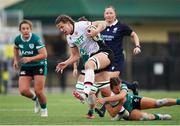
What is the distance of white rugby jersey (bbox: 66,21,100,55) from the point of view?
15.5 meters

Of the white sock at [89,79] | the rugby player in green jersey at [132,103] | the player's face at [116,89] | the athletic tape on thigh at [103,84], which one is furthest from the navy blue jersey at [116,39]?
the white sock at [89,79]

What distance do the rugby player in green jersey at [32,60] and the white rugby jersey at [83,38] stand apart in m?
1.30

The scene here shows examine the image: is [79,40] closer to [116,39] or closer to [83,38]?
[83,38]

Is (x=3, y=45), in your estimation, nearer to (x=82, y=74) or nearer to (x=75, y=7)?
(x=75, y=7)

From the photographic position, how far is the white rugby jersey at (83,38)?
15531 millimetres

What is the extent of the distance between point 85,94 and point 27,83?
272 cm

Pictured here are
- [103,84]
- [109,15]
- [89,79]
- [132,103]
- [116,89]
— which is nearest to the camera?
[89,79]

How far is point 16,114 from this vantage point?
17.8 meters

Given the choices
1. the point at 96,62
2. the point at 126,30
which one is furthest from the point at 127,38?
the point at 96,62

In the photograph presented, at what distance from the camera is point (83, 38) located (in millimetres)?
15555

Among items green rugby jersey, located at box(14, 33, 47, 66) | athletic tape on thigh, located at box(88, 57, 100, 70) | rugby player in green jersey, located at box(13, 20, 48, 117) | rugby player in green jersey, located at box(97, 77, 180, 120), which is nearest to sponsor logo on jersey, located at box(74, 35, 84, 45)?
athletic tape on thigh, located at box(88, 57, 100, 70)

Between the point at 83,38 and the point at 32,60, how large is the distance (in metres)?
1.46

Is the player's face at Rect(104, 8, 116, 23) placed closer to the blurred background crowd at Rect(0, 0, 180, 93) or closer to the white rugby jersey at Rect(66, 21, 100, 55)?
the white rugby jersey at Rect(66, 21, 100, 55)

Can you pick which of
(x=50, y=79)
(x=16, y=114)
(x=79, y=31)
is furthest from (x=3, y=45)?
(x=79, y=31)
